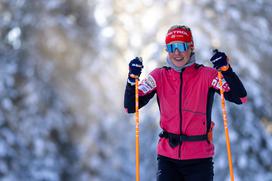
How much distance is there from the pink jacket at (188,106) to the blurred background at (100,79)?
401 inches

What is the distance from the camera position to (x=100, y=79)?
18875 mm

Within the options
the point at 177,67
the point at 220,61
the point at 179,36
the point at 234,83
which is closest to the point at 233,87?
the point at 234,83

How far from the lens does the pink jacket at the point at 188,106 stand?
17.0 feet

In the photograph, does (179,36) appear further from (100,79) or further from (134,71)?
(100,79)

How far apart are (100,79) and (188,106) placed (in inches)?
541

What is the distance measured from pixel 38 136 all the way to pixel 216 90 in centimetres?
1384

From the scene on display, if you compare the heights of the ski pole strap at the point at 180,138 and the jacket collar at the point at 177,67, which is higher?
the jacket collar at the point at 177,67

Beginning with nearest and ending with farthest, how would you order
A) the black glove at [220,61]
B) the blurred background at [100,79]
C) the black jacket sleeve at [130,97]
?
the black glove at [220,61] → the black jacket sleeve at [130,97] → the blurred background at [100,79]

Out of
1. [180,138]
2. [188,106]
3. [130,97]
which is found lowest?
[180,138]

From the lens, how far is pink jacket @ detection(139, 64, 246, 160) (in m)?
5.19

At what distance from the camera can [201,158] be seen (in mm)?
5172

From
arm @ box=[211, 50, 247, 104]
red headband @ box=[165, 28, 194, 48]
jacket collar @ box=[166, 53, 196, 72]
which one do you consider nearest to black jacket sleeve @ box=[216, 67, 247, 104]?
arm @ box=[211, 50, 247, 104]

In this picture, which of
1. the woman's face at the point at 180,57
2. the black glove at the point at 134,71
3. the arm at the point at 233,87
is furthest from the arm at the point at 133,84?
the arm at the point at 233,87

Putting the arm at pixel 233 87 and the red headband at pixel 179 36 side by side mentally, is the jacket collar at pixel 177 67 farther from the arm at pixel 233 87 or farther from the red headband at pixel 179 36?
the arm at pixel 233 87
